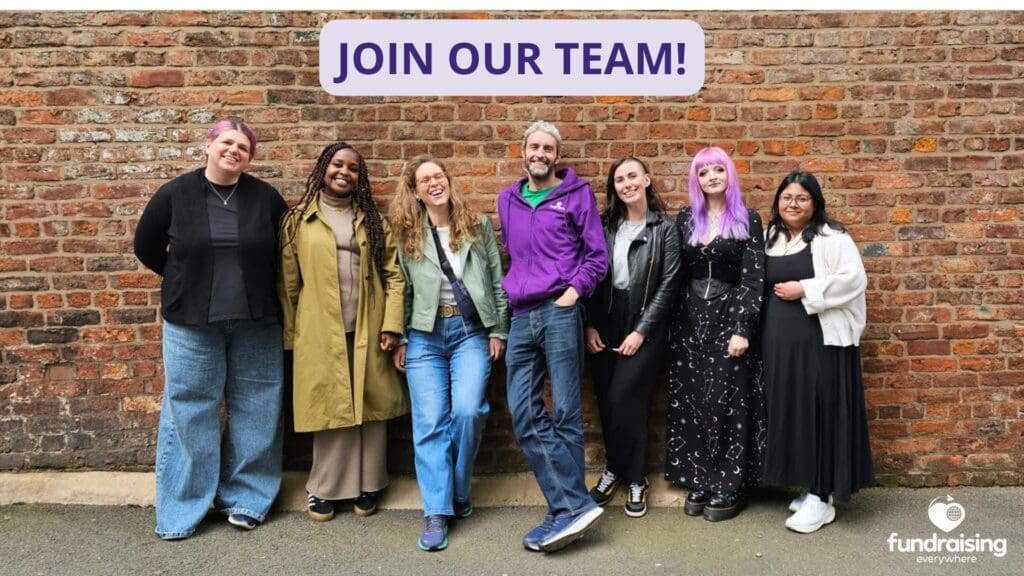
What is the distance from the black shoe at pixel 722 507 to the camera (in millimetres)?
3934

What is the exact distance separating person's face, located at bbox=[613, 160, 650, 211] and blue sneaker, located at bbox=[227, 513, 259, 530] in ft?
8.45

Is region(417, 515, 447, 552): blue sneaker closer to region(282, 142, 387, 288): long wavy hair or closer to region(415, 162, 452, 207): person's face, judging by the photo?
region(282, 142, 387, 288): long wavy hair

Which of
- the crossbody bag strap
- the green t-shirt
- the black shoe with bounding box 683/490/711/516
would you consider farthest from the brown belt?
the black shoe with bounding box 683/490/711/516

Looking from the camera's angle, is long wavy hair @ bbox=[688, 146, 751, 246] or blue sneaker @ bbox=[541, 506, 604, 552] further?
long wavy hair @ bbox=[688, 146, 751, 246]

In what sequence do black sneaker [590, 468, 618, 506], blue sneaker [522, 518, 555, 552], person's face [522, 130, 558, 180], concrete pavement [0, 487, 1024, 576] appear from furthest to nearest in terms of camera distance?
black sneaker [590, 468, 618, 506]
person's face [522, 130, 558, 180]
blue sneaker [522, 518, 555, 552]
concrete pavement [0, 487, 1024, 576]

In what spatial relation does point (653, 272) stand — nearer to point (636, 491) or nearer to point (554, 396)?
point (554, 396)

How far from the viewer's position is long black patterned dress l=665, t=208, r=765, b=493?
151 inches

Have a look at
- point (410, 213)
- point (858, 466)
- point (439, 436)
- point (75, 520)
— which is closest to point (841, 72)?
point (858, 466)

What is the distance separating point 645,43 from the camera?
4.26 meters

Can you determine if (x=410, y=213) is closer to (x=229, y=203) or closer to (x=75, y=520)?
(x=229, y=203)

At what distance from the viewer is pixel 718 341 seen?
3906 mm

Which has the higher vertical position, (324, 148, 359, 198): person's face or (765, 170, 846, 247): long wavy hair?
(324, 148, 359, 198): person's face

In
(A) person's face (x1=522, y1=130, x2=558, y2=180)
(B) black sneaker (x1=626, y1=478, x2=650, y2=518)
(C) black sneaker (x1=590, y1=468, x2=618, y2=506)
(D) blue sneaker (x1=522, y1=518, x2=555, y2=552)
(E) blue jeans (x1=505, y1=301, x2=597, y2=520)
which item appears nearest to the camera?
(D) blue sneaker (x1=522, y1=518, x2=555, y2=552)

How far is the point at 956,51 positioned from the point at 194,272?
14.1 feet
